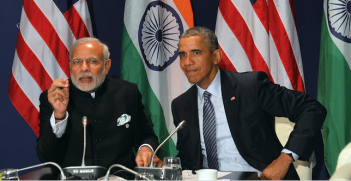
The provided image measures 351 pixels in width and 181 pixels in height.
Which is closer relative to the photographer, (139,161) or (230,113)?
(139,161)

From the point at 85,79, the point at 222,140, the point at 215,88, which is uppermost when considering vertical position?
the point at 85,79

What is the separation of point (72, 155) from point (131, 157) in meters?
0.48

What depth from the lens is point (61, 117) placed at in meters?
2.50

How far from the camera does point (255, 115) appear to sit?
8.46 feet

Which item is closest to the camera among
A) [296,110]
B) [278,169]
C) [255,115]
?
[278,169]

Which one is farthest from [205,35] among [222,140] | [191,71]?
[222,140]

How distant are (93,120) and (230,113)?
111 centimetres

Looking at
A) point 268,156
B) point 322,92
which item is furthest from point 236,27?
point 268,156

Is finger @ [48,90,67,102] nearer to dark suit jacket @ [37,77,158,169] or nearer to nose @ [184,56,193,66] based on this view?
dark suit jacket @ [37,77,158,169]

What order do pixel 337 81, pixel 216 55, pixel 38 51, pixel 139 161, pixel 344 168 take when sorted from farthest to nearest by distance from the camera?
1. pixel 38 51
2. pixel 337 81
3. pixel 216 55
4. pixel 139 161
5. pixel 344 168

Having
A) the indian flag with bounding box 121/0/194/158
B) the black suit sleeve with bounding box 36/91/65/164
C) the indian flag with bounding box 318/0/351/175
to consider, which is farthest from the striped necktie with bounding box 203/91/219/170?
the indian flag with bounding box 318/0/351/175

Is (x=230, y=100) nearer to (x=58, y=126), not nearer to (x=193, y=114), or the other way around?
Answer: (x=193, y=114)

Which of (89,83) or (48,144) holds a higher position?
(89,83)

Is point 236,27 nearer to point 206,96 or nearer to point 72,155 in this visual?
point 206,96
